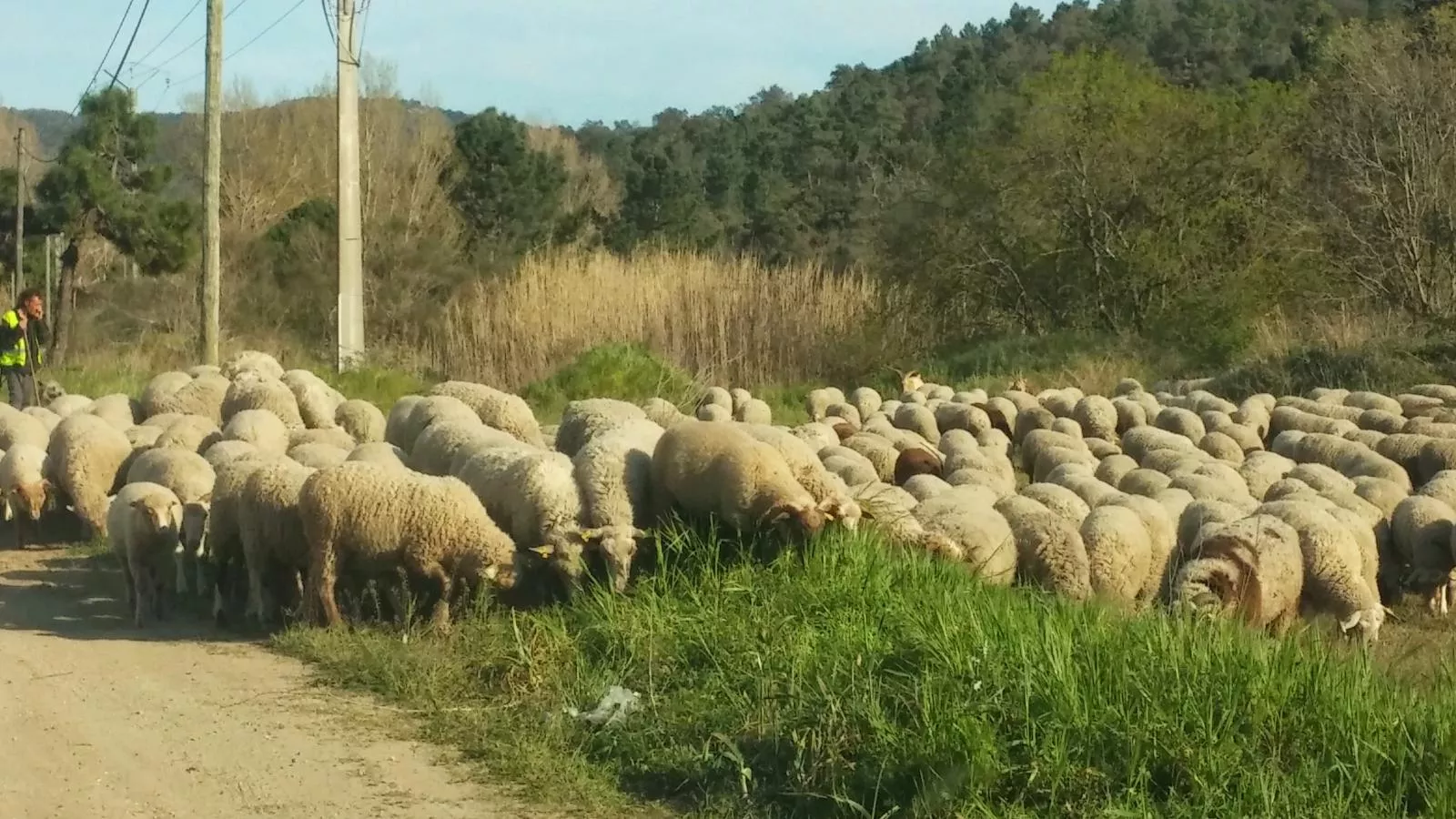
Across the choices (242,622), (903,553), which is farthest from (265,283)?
(903,553)

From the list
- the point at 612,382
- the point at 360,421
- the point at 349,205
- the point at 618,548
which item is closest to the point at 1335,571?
the point at 618,548

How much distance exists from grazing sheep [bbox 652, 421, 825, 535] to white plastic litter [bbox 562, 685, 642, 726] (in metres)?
1.76

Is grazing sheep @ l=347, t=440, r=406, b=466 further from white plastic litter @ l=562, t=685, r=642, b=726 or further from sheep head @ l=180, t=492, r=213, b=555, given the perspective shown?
white plastic litter @ l=562, t=685, r=642, b=726

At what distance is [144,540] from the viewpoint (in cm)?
982

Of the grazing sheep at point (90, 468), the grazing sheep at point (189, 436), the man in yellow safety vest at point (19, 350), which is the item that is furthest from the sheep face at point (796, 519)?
the man in yellow safety vest at point (19, 350)

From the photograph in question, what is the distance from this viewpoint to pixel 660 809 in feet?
20.2

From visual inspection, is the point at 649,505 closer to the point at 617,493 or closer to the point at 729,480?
the point at 617,493

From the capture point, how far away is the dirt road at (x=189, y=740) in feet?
20.0

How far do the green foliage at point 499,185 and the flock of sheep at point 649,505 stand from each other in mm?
29231

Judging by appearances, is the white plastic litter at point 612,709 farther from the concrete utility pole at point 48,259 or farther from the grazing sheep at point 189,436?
the concrete utility pole at point 48,259

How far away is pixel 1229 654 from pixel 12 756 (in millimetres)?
5198

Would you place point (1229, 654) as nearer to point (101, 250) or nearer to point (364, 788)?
point (364, 788)

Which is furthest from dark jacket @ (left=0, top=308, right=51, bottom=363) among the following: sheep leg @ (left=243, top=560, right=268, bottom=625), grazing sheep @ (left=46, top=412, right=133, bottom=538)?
sheep leg @ (left=243, top=560, right=268, bottom=625)

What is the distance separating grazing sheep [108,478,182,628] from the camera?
9.83m
